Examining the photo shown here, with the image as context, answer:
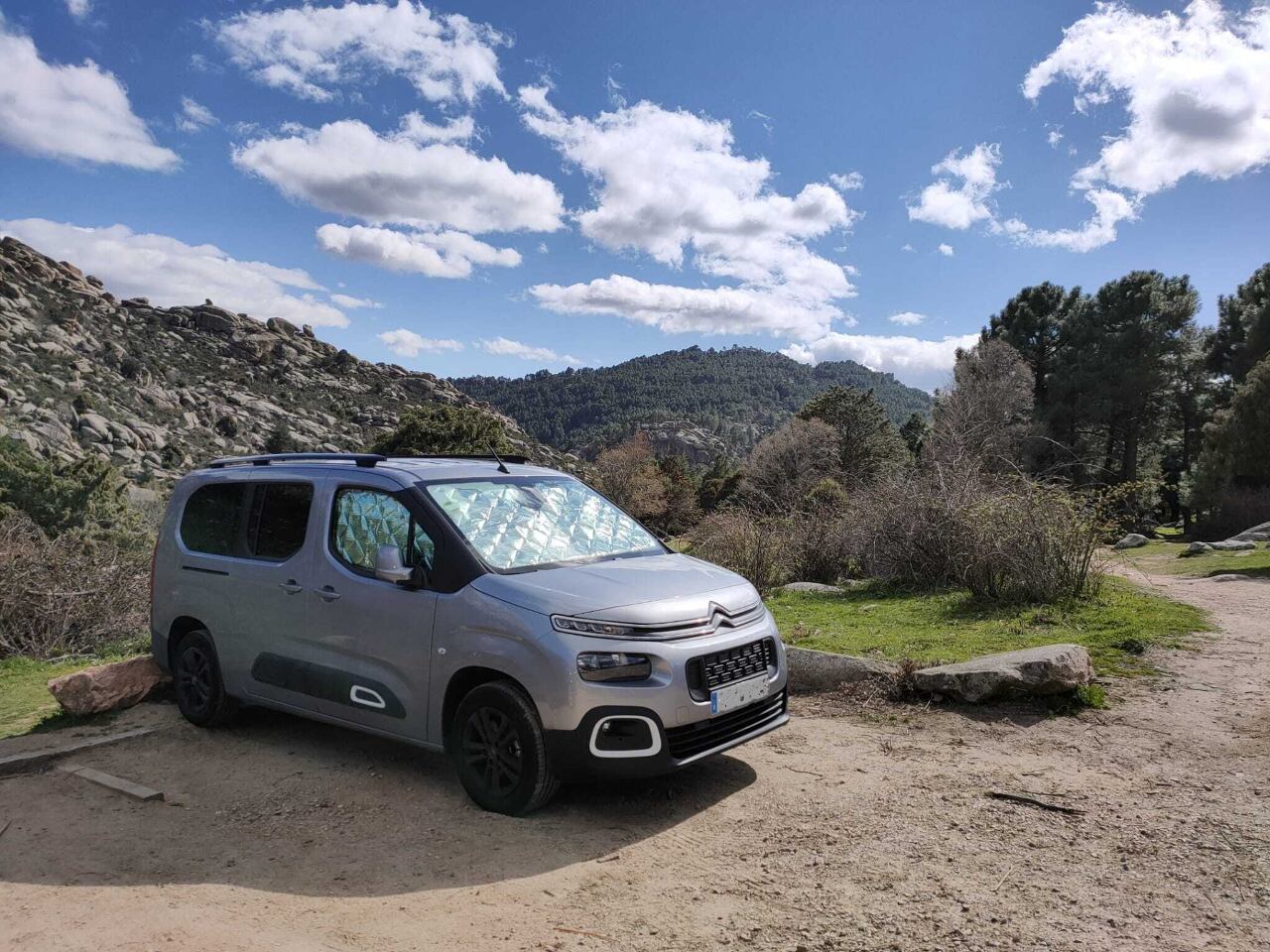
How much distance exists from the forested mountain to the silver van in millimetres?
115065

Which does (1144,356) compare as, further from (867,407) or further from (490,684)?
(490,684)

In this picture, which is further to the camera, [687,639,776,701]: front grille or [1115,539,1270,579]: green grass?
[1115,539,1270,579]: green grass

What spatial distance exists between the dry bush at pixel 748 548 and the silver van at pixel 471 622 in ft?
28.2

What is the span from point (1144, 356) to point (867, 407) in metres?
17.9

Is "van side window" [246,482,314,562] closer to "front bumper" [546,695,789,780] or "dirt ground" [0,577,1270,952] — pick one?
"dirt ground" [0,577,1270,952]

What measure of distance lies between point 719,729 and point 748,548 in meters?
10.0

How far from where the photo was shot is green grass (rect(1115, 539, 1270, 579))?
14837mm

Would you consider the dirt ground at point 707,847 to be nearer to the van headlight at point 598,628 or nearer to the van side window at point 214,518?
the van headlight at point 598,628

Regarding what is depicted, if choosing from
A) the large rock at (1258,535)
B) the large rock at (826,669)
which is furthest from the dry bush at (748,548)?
the large rock at (1258,535)

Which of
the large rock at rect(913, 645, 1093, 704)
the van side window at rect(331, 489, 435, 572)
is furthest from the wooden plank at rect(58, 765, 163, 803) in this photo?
the large rock at rect(913, 645, 1093, 704)

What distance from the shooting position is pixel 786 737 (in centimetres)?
588

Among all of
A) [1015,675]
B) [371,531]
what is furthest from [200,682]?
[1015,675]

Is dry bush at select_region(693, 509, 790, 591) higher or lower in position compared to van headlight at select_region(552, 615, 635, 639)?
lower

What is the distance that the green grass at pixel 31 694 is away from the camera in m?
6.72
